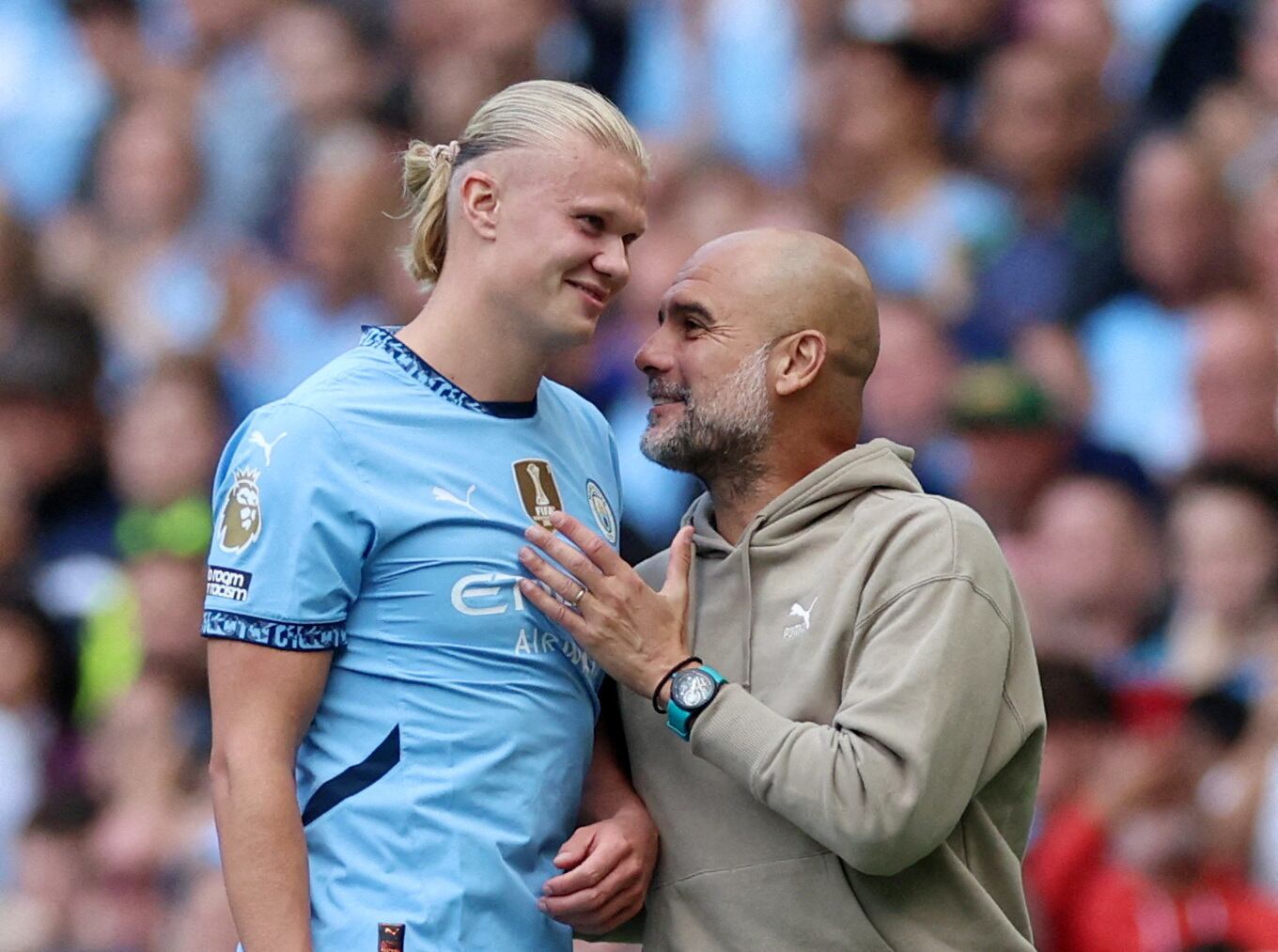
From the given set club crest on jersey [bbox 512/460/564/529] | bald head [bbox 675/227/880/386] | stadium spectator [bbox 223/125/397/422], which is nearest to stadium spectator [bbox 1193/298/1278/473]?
bald head [bbox 675/227/880/386]

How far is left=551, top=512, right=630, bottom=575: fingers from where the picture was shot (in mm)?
2561

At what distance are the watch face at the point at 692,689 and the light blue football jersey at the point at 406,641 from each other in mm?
185

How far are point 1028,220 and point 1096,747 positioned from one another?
5.15 feet

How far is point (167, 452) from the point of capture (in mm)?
6250

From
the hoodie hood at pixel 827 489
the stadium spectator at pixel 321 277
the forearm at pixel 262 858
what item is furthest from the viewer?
the stadium spectator at pixel 321 277

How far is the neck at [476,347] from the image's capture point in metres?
2.64

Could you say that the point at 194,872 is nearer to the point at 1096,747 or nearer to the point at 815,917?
the point at 1096,747

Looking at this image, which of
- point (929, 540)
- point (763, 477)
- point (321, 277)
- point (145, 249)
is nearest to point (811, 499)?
point (763, 477)

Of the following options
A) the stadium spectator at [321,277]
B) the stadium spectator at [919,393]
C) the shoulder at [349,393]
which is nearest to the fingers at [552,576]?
the shoulder at [349,393]

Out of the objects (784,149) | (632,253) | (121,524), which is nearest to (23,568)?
(121,524)

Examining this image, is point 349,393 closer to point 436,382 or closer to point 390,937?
point 436,382

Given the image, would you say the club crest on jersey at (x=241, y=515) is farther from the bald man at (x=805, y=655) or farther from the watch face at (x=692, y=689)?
the watch face at (x=692, y=689)

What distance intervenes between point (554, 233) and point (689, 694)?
0.69 m

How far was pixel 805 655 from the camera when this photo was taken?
2.59m
